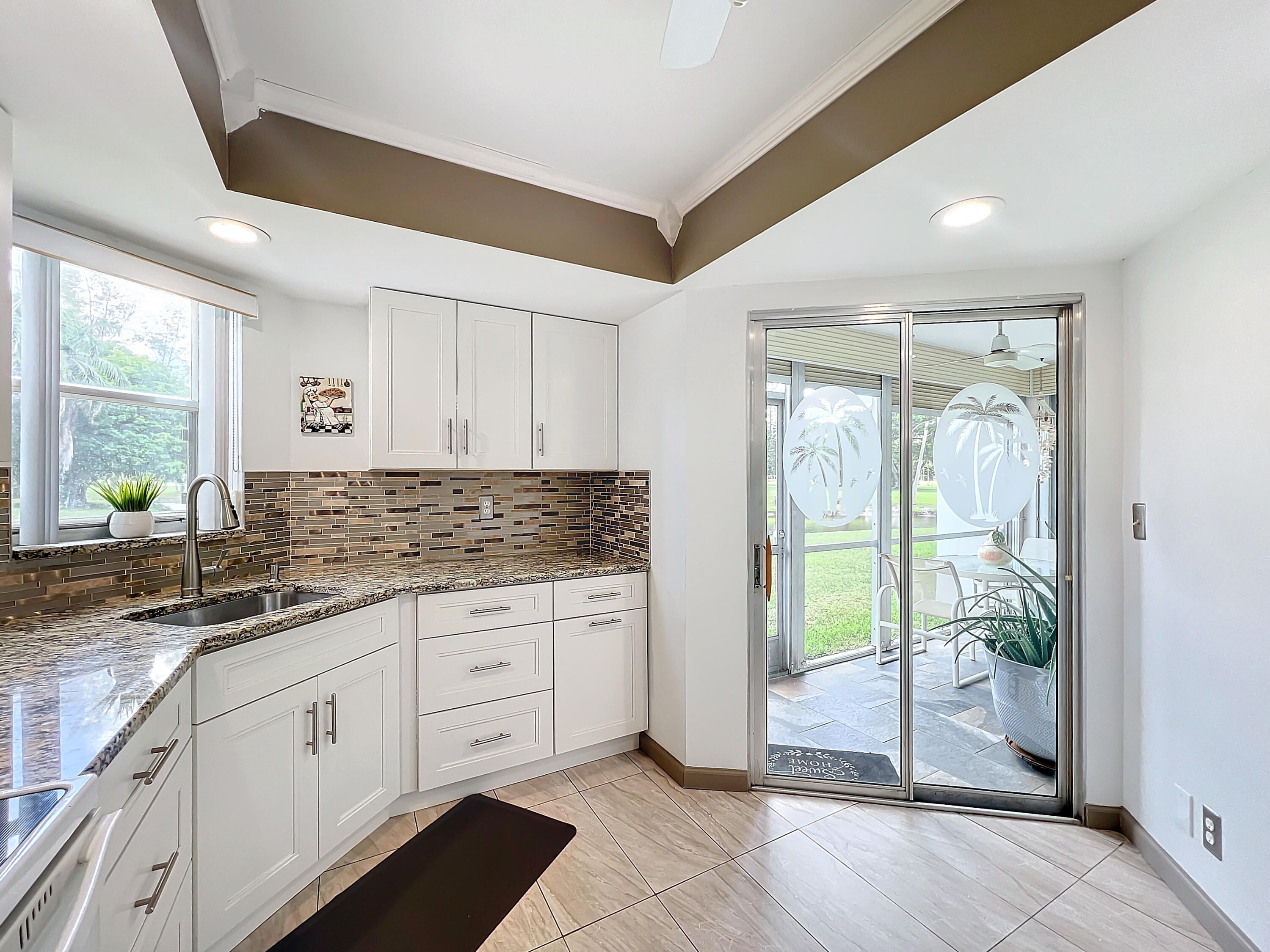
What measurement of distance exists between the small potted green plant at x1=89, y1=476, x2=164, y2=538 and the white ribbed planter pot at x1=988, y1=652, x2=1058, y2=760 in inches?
131

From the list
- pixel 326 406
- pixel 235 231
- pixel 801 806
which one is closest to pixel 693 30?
pixel 235 231

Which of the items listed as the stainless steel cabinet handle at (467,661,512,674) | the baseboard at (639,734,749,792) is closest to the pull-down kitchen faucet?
the stainless steel cabinet handle at (467,661,512,674)

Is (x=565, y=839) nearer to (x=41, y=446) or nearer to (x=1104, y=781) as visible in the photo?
(x=1104, y=781)

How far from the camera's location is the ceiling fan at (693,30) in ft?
3.10

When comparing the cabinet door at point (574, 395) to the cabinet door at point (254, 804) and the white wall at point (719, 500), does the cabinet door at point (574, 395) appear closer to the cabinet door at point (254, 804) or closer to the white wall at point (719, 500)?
the white wall at point (719, 500)

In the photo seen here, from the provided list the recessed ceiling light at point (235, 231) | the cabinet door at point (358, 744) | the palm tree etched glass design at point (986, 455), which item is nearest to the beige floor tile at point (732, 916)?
the cabinet door at point (358, 744)

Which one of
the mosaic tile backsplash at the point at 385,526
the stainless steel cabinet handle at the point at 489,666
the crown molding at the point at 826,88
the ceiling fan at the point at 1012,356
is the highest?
the crown molding at the point at 826,88

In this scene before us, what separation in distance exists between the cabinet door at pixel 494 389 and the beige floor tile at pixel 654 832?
61.6 inches

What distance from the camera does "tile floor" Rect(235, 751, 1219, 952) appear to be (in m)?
1.63

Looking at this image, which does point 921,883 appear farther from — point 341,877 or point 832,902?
point 341,877

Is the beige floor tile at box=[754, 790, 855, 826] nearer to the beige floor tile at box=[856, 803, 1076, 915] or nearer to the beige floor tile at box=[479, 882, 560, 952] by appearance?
the beige floor tile at box=[856, 803, 1076, 915]

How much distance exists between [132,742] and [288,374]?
1989 mm

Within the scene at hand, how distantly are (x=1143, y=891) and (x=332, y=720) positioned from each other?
2750mm

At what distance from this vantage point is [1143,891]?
1.82m
